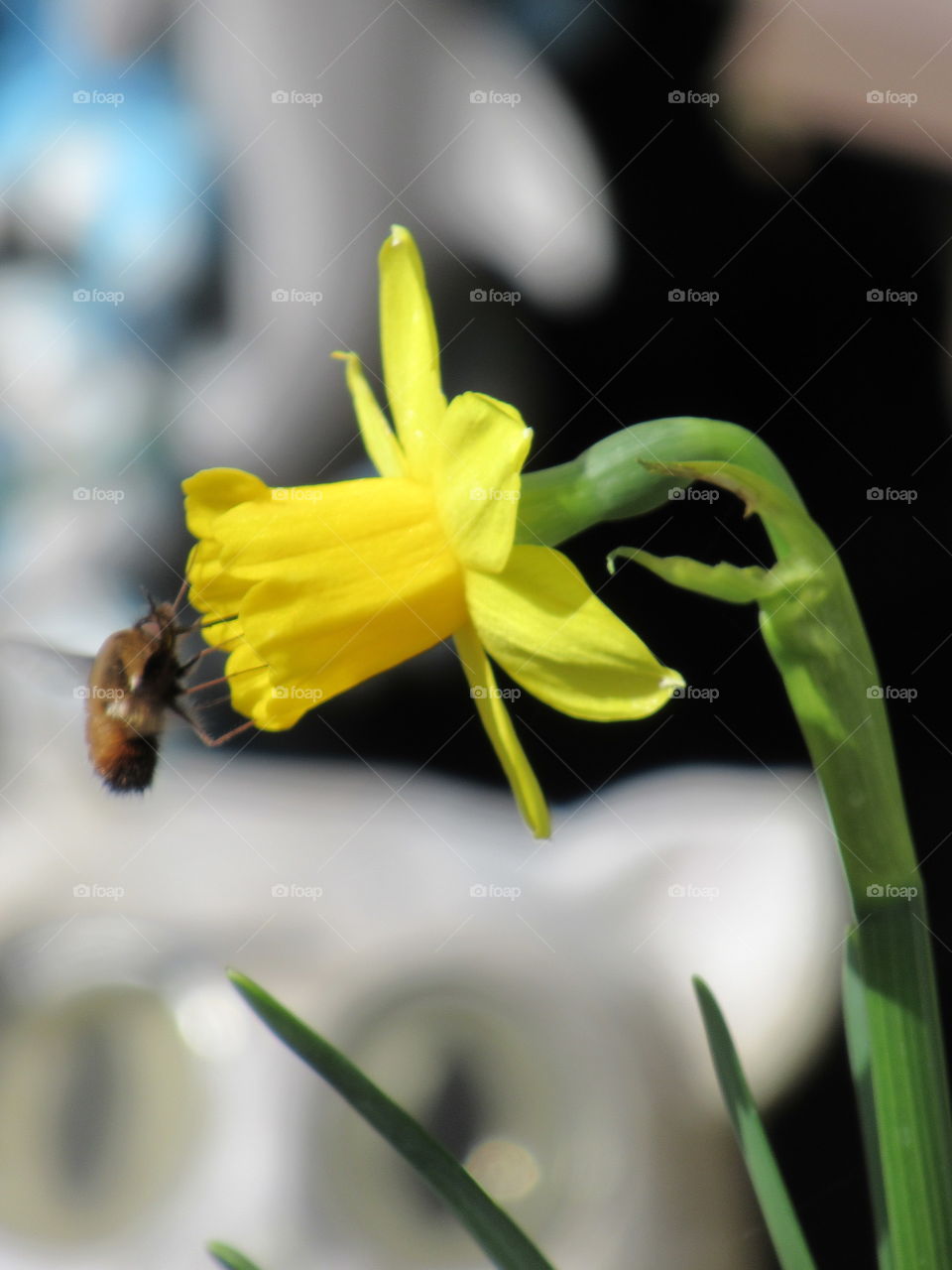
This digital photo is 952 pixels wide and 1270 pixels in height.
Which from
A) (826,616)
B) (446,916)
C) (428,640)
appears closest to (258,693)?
(428,640)

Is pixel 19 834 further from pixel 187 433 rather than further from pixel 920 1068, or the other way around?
pixel 920 1068

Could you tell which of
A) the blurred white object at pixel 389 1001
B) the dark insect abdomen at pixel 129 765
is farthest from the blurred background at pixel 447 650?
the dark insect abdomen at pixel 129 765

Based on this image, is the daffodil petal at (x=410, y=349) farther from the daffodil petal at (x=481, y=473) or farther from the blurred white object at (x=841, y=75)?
the blurred white object at (x=841, y=75)

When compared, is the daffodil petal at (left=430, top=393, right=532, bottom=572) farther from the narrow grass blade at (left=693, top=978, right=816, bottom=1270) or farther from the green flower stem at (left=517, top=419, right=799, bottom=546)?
the narrow grass blade at (left=693, top=978, right=816, bottom=1270)

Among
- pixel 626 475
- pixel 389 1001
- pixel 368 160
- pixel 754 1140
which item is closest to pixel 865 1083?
pixel 754 1140

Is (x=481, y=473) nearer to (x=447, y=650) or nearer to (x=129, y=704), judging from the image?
(x=129, y=704)

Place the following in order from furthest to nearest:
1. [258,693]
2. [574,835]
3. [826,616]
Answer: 1. [574,835]
2. [258,693]
3. [826,616]

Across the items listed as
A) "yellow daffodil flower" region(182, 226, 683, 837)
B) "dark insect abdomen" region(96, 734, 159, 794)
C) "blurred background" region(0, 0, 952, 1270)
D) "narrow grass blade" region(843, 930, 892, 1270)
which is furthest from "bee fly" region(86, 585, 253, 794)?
"blurred background" region(0, 0, 952, 1270)

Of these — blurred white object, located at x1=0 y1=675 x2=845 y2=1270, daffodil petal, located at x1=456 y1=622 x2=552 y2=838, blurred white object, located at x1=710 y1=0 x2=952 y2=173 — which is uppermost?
blurred white object, located at x1=710 y1=0 x2=952 y2=173
